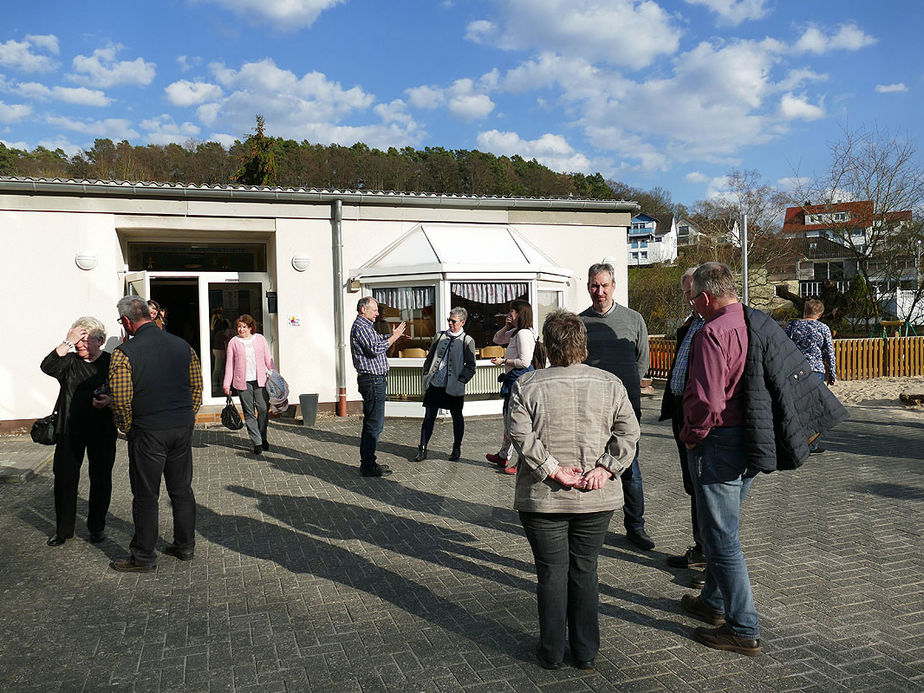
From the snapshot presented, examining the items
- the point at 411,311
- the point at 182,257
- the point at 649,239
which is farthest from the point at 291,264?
the point at 649,239

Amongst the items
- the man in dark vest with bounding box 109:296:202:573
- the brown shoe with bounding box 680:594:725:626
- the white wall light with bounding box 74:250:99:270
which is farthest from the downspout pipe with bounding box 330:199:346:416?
the brown shoe with bounding box 680:594:725:626

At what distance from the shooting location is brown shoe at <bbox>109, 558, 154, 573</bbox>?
477cm

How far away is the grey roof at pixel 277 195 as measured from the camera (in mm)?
10945

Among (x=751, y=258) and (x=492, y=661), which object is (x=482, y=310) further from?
(x=751, y=258)

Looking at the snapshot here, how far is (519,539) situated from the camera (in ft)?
17.4

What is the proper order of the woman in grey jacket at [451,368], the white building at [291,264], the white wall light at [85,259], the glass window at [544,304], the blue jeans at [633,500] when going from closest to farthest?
the blue jeans at [633,500] → the woman in grey jacket at [451,368] → the white building at [291,264] → the white wall light at [85,259] → the glass window at [544,304]

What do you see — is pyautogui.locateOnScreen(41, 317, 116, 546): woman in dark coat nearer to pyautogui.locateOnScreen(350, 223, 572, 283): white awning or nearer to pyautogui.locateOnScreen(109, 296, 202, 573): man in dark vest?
pyautogui.locateOnScreen(109, 296, 202, 573): man in dark vest

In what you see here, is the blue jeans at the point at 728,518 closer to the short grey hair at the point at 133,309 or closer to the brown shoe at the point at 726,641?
the brown shoe at the point at 726,641

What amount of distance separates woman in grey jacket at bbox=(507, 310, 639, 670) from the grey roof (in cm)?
987

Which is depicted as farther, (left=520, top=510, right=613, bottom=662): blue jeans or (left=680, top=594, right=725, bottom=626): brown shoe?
(left=680, top=594, right=725, bottom=626): brown shoe

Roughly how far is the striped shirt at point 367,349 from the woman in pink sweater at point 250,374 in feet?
6.24

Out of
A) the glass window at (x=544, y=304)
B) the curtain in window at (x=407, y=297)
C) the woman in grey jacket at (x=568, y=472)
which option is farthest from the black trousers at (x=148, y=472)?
the glass window at (x=544, y=304)

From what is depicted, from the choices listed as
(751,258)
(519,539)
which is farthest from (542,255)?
(751,258)

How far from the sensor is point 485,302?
12.4 m
